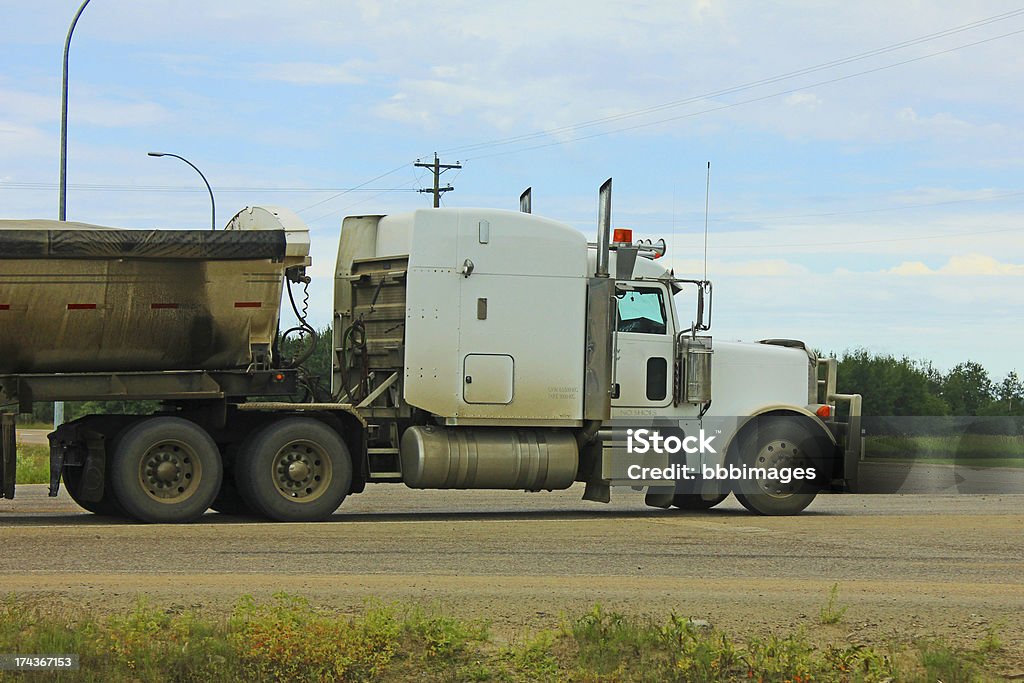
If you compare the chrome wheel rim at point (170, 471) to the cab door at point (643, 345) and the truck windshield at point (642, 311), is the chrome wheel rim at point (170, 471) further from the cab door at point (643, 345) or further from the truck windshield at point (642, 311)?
the truck windshield at point (642, 311)

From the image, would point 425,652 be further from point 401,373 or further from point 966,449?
point 966,449

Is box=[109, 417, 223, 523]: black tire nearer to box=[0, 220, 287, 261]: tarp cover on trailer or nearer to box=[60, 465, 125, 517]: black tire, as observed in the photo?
box=[60, 465, 125, 517]: black tire

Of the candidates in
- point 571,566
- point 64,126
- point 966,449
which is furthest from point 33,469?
point 966,449

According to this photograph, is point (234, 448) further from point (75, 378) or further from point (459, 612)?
point (459, 612)

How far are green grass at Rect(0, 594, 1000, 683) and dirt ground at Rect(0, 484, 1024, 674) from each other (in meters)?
0.46

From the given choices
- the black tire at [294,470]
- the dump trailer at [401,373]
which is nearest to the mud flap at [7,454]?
the dump trailer at [401,373]

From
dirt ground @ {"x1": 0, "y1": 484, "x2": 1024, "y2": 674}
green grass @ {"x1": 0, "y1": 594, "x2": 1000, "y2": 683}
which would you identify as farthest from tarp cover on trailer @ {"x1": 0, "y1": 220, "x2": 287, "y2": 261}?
green grass @ {"x1": 0, "y1": 594, "x2": 1000, "y2": 683}

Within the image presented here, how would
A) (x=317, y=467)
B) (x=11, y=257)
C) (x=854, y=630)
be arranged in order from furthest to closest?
(x=317, y=467), (x=11, y=257), (x=854, y=630)

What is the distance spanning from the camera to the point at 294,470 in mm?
15586

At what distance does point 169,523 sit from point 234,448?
4.08ft

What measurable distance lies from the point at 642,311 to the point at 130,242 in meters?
6.23

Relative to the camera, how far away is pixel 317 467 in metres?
15.7

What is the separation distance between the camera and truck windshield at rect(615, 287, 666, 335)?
16.9 meters

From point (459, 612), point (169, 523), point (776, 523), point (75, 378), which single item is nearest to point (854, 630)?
point (459, 612)
